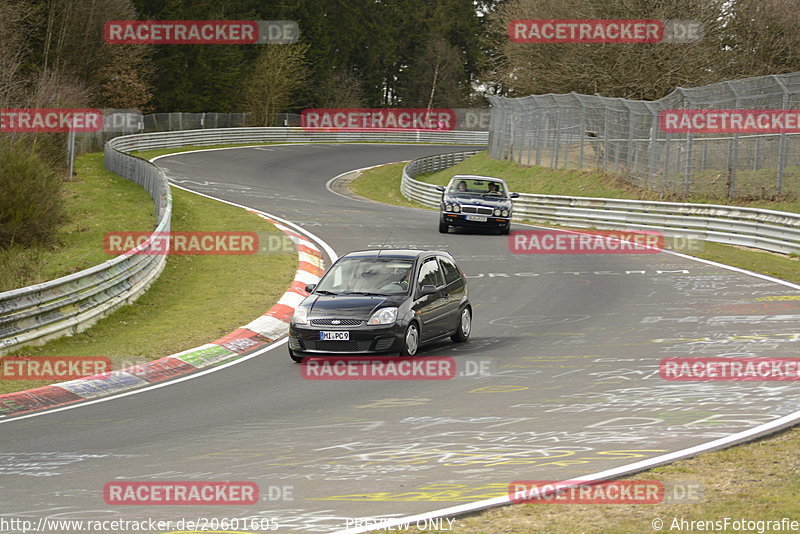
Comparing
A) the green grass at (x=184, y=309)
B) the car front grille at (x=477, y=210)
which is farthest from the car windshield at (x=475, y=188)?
the green grass at (x=184, y=309)

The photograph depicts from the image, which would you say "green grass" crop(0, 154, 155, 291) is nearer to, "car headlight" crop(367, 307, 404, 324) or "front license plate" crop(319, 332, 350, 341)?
"front license plate" crop(319, 332, 350, 341)

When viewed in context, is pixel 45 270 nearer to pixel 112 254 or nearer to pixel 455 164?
pixel 112 254

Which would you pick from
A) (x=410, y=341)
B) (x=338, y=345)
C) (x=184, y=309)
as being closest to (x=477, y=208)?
(x=184, y=309)

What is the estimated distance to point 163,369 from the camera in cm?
1366

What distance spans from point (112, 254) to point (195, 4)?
64853 millimetres

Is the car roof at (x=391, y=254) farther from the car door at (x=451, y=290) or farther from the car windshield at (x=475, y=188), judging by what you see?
the car windshield at (x=475, y=188)

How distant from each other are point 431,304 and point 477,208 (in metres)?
14.4

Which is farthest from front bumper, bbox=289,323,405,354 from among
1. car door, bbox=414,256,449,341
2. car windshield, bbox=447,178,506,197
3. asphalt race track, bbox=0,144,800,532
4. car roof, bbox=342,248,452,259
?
car windshield, bbox=447,178,506,197

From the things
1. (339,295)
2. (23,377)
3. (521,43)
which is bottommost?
(23,377)

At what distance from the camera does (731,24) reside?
48.0 m

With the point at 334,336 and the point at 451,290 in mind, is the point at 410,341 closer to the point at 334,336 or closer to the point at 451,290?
the point at 334,336

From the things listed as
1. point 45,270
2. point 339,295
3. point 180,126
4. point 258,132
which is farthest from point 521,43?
point 339,295

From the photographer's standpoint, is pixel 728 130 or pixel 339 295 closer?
pixel 339 295

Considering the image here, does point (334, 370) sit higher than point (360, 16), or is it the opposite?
point (360, 16)
